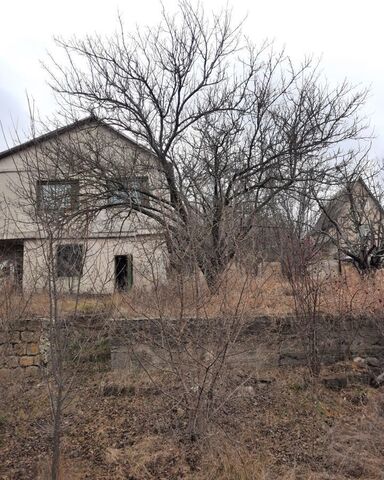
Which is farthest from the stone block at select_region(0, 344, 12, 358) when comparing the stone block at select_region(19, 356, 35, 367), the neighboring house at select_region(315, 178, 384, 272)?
the neighboring house at select_region(315, 178, 384, 272)

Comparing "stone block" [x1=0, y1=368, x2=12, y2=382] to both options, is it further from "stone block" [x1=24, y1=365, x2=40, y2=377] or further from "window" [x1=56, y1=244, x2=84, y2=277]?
"window" [x1=56, y1=244, x2=84, y2=277]

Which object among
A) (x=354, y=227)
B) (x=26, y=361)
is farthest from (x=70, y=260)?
(x=354, y=227)

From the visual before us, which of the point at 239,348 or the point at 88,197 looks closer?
the point at 239,348

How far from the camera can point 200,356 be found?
4.98m

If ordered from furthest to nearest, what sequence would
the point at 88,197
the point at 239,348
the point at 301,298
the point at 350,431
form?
the point at 88,197 < the point at 301,298 < the point at 239,348 < the point at 350,431

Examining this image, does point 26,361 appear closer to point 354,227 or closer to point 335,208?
point 335,208

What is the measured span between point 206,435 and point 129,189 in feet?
23.0

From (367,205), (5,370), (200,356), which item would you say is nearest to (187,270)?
(200,356)

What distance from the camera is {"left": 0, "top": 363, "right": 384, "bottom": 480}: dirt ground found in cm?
457

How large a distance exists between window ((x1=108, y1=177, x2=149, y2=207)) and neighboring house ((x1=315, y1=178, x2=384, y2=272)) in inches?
156

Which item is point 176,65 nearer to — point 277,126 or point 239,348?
point 277,126

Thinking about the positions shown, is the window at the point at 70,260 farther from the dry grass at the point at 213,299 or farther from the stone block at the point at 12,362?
the stone block at the point at 12,362

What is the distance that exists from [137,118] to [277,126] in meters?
3.24

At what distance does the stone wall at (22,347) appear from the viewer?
741cm
